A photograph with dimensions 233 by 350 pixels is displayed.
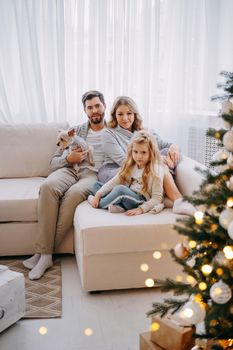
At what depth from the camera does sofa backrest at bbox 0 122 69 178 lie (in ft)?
11.3

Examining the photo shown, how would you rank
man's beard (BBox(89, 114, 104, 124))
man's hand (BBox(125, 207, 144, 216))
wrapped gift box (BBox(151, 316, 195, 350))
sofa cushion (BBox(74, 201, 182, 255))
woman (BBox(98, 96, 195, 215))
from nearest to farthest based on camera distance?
wrapped gift box (BBox(151, 316, 195, 350)) < sofa cushion (BBox(74, 201, 182, 255)) < man's hand (BBox(125, 207, 144, 216)) < woman (BBox(98, 96, 195, 215)) < man's beard (BBox(89, 114, 104, 124))

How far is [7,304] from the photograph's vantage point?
2.14 meters

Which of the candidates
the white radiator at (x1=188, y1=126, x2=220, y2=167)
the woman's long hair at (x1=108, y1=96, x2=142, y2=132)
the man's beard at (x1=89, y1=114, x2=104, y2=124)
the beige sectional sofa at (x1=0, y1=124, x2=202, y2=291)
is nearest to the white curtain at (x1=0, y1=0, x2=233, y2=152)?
the white radiator at (x1=188, y1=126, x2=220, y2=167)

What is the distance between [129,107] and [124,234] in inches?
41.7

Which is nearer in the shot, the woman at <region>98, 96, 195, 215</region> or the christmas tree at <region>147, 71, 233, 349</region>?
the christmas tree at <region>147, 71, 233, 349</region>

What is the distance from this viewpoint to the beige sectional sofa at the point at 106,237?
8.04ft

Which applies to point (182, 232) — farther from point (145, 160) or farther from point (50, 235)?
point (50, 235)

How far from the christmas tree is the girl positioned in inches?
41.3

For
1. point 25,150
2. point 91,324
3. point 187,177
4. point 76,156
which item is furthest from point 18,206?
point 187,177

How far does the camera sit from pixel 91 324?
2.23 metres

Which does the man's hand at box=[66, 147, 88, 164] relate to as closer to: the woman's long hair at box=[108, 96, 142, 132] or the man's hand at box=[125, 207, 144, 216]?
the woman's long hair at box=[108, 96, 142, 132]

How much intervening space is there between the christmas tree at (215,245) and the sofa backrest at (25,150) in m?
2.07

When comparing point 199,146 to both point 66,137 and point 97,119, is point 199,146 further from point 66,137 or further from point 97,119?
point 66,137

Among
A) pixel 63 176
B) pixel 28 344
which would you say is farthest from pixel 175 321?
pixel 63 176
